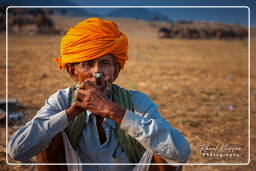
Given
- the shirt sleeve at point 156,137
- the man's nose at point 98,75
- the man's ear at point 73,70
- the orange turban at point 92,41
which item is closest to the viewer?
the shirt sleeve at point 156,137

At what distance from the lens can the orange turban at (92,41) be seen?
9.11ft

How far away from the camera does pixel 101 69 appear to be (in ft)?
9.00

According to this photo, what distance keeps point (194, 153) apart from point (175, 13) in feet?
5.98

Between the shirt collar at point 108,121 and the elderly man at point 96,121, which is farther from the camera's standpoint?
the shirt collar at point 108,121

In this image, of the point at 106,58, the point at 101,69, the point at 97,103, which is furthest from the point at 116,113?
the point at 106,58

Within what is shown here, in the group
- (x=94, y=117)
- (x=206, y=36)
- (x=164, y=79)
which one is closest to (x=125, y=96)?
(x=94, y=117)

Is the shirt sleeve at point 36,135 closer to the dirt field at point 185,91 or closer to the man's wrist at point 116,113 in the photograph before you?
the man's wrist at point 116,113

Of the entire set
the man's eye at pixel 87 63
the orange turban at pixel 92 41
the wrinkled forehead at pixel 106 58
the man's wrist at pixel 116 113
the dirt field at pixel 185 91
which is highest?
the orange turban at pixel 92 41

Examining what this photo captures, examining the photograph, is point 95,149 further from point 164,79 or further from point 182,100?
point 164,79

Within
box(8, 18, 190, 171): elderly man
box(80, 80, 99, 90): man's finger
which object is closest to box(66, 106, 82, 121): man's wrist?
box(8, 18, 190, 171): elderly man

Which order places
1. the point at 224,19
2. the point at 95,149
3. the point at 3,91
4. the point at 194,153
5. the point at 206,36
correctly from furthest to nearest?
the point at 206,36, the point at 3,91, the point at 194,153, the point at 224,19, the point at 95,149

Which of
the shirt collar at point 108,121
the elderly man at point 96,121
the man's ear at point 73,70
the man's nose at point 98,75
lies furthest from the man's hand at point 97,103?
the man's ear at point 73,70

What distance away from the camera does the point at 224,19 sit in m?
4.18

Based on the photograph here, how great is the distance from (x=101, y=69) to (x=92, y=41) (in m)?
0.23
